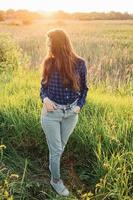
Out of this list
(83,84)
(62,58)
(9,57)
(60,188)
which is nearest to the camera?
(62,58)

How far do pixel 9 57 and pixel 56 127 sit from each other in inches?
233

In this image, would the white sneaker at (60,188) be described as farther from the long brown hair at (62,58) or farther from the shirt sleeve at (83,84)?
the long brown hair at (62,58)

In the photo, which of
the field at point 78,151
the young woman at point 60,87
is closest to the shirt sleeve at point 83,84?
the young woman at point 60,87

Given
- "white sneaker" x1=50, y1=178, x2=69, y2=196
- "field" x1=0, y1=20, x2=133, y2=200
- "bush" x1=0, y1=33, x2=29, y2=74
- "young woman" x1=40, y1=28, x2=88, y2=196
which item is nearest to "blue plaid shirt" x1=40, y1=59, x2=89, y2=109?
"young woman" x1=40, y1=28, x2=88, y2=196

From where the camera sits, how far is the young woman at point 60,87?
169 inches

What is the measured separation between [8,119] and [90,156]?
1.29m

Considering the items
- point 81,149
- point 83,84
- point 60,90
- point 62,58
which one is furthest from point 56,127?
point 81,149

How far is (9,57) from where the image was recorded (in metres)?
10.1

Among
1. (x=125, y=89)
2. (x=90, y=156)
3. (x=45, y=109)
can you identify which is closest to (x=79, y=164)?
(x=90, y=156)

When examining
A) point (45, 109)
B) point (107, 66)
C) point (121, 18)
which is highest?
point (45, 109)

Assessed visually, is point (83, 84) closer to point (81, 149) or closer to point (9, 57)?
point (81, 149)

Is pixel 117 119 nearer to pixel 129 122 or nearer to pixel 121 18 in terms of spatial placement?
pixel 129 122

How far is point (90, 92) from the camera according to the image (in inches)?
272

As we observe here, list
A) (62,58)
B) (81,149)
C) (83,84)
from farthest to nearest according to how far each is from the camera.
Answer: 1. (81,149)
2. (83,84)
3. (62,58)
